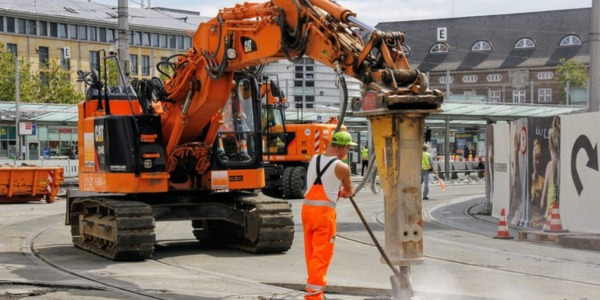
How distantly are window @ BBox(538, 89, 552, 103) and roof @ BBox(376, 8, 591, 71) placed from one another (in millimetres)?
3249

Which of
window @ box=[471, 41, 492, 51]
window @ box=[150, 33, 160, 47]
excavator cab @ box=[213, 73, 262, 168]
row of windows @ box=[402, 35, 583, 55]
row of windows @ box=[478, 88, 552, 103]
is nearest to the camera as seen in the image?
excavator cab @ box=[213, 73, 262, 168]

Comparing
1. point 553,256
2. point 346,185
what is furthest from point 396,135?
point 553,256

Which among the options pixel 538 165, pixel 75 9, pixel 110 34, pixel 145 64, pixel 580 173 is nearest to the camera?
pixel 580 173

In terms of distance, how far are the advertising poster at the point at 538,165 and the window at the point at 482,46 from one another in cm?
9667

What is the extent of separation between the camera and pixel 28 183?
31.8m

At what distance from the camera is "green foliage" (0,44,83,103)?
3081 inches

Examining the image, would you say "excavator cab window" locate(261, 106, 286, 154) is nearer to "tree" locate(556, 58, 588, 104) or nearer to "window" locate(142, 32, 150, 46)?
"tree" locate(556, 58, 588, 104)

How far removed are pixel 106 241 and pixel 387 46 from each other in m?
6.83

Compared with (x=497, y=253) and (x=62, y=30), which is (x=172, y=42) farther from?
(x=497, y=253)

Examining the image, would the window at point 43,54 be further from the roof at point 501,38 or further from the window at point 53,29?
the roof at point 501,38

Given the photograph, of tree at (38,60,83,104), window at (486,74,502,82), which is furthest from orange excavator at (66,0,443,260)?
window at (486,74,502,82)

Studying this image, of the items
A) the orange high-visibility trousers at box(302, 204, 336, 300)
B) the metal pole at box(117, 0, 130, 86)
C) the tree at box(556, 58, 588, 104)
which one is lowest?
the orange high-visibility trousers at box(302, 204, 336, 300)

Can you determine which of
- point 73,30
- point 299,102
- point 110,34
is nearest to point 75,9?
point 73,30

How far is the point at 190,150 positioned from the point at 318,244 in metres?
6.48
